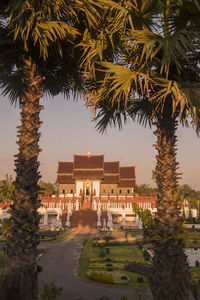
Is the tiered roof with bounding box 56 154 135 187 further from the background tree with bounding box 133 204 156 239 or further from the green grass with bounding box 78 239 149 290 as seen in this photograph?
the green grass with bounding box 78 239 149 290

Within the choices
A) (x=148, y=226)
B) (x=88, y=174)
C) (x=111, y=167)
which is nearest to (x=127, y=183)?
(x=111, y=167)

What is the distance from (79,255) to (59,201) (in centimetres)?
1944

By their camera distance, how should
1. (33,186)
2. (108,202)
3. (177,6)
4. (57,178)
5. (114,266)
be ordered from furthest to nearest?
(57,178)
(108,202)
(114,266)
(33,186)
(177,6)

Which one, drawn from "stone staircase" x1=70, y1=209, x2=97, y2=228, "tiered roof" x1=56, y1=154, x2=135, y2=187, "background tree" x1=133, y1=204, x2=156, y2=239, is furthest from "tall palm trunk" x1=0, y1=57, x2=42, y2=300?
"tiered roof" x1=56, y1=154, x2=135, y2=187

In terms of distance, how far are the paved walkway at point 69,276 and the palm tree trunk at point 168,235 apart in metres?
4.15

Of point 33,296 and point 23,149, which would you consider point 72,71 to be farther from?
point 33,296

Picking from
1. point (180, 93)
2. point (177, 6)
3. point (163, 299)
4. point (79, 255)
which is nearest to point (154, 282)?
point (163, 299)

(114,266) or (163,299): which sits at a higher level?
(163,299)

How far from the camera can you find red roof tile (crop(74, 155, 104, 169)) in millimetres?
56281

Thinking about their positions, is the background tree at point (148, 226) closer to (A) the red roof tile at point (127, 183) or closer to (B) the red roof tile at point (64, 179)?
(A) the red roof tile at point (127, 183)

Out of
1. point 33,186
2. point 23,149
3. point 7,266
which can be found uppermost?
point 23,149

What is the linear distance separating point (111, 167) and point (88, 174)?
6663 mm

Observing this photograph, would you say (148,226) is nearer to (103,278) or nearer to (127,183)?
(103,278)

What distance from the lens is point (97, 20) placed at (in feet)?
20.9
